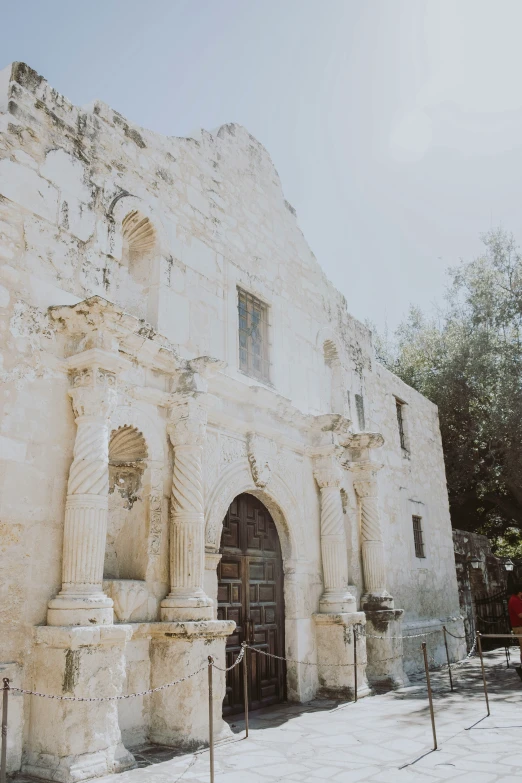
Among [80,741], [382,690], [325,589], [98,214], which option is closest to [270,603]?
[325,589]

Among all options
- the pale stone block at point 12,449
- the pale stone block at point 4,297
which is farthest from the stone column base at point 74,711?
the pale stone block at point 4,297

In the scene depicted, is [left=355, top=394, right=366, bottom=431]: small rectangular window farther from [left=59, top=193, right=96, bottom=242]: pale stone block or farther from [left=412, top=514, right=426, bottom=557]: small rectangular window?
[left=59, top=193, right=96, bottom=242]: pale stone block

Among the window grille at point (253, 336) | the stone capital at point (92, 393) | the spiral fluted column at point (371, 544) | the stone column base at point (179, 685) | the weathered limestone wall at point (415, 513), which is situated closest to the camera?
the stone capital at point (92, 393)

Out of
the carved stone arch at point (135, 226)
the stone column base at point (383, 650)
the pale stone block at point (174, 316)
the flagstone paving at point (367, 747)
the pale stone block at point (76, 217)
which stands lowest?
the flagstone paving at point (367, 747)

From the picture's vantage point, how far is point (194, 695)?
545 centimetres

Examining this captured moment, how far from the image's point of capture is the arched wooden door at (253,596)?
7062mm

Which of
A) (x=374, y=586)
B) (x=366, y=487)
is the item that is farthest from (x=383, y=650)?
(x=366, y=487)

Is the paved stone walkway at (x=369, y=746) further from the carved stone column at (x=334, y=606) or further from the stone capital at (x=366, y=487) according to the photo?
the stone capital at (x=366, y=487)

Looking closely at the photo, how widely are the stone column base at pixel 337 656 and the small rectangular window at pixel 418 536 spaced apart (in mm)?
4161

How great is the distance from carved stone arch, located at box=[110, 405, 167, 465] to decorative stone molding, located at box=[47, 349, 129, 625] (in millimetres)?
349

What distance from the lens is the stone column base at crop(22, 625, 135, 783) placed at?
4.35m

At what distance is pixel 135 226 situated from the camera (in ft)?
22.2

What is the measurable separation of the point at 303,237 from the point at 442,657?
8009mm

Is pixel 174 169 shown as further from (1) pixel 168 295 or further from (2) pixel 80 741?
(2) pixel 80 741
